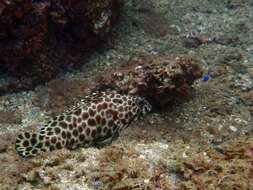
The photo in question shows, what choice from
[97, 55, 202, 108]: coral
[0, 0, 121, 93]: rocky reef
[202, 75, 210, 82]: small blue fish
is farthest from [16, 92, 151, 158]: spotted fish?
[202, 75, 210, 82]: small blue fish

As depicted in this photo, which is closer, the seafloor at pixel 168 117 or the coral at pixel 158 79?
the seafloor at pixel 168 117

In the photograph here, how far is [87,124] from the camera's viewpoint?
6.49 metres

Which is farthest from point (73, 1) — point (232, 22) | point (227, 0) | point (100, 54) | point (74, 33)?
point (227, 0)

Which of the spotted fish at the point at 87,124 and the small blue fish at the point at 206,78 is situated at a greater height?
the small blue fish at the point at 206,78

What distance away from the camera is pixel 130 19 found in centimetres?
1007

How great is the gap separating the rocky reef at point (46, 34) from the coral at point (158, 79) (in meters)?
1.39

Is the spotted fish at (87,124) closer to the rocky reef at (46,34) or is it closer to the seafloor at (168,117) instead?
the seafloor at (168,117)

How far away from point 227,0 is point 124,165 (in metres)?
8.64

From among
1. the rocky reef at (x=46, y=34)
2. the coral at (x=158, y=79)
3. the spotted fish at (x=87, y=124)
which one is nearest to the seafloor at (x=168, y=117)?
the spotted fish at (x=87, y=124)

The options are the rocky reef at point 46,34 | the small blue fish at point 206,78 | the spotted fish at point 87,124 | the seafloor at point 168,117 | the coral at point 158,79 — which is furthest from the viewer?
the small blue fish at point 206,78

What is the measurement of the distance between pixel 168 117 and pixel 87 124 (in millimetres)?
1745

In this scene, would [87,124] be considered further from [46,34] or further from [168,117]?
[46,34]

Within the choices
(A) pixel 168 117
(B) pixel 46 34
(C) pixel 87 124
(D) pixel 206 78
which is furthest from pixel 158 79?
(B) pixel 46 34

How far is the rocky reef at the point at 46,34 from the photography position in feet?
22.7
